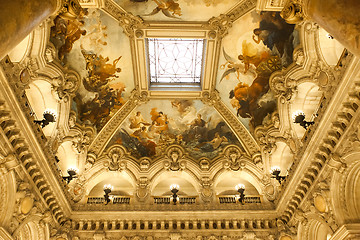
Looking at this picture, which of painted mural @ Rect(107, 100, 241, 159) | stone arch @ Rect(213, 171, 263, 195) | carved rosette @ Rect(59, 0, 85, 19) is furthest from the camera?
painted mural @ Rect(107, 100, 241, 159)

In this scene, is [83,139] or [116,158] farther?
[116,158]

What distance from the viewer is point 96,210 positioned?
11391mm

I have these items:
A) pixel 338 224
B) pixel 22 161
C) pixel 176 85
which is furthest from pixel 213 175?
pixel 22 161

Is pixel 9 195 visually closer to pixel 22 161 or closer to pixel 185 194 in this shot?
pixel 22 161

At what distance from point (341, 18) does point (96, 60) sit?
9.26 metres

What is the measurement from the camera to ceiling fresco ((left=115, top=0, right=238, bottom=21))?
10.8m

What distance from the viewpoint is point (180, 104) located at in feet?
43.9

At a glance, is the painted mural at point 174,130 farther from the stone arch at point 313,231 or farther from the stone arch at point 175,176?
the stone arch at point 313,231

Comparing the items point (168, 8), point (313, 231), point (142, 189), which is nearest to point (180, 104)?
point (142, 189)

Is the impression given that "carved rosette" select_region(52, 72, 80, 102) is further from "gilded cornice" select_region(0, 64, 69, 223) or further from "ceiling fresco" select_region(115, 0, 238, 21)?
"ceiling fresco" select_region(115, 0, 238, 21)

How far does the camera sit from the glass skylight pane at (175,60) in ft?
40.6

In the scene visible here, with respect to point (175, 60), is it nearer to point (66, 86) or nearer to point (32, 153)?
point (66, 86)

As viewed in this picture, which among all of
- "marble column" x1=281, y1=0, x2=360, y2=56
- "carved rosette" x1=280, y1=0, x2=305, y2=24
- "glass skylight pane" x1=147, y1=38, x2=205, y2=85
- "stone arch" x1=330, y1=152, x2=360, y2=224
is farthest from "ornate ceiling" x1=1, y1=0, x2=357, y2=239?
"marble column" x1=281, y1=0, x2=360, y2=56

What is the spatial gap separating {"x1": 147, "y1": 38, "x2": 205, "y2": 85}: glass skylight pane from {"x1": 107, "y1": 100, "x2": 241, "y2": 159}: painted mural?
967 mm
